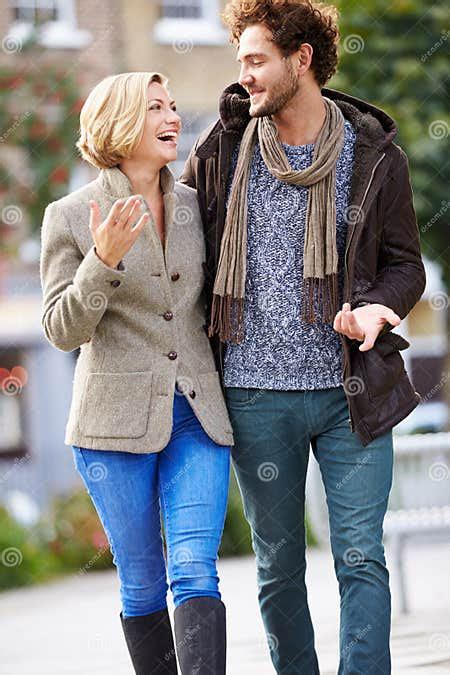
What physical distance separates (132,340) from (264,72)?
0.81 m

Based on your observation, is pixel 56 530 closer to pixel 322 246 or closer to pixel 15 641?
pixel 15 641

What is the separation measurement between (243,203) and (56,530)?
6.87m

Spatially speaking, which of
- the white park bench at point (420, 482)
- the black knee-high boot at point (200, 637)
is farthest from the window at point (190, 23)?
the black knee-high boot at point (200, 637)

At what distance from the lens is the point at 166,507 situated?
154 inches

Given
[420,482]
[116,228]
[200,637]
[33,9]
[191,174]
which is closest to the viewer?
[116,228]

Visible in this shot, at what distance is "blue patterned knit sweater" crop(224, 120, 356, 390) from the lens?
404 centimetres

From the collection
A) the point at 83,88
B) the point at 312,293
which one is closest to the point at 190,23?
the point at 83,88

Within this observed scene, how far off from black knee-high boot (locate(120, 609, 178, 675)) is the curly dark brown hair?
1576 mm

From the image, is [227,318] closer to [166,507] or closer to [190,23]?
[166,507]

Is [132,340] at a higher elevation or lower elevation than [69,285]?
lower

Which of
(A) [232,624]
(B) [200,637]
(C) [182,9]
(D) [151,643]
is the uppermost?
(B) [200,637]

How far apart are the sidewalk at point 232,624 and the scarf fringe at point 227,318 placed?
70.5 inches

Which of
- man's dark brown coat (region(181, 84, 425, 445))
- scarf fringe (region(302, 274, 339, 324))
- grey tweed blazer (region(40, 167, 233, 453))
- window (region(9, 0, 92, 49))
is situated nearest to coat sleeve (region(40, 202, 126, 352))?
grey tweed blazer (region(40, 167, 233, 453))

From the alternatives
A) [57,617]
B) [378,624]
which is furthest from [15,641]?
[378,624]
